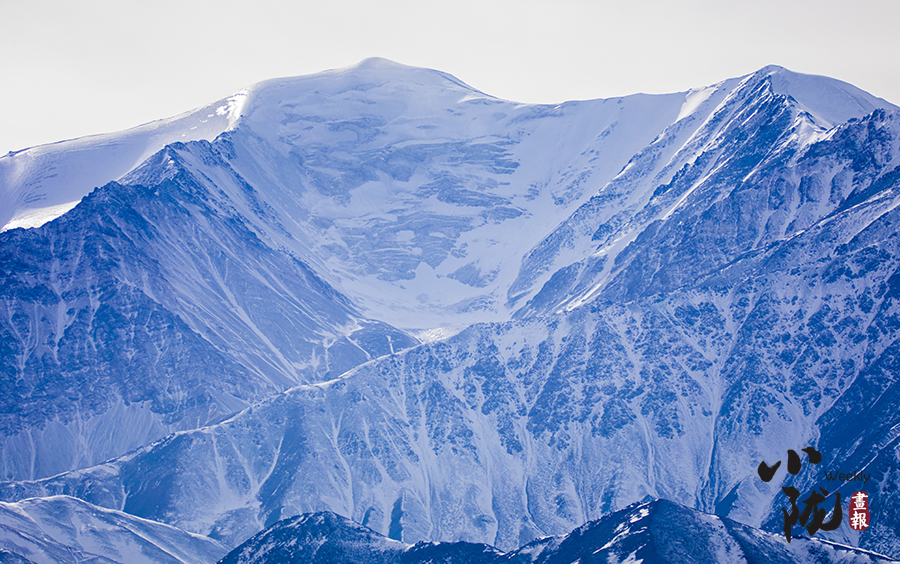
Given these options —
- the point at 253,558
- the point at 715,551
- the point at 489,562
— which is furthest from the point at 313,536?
the point at 715,551

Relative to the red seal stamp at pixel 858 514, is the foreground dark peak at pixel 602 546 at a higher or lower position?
lower

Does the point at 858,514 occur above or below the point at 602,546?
above

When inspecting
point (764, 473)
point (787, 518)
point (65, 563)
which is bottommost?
point (65, 563)

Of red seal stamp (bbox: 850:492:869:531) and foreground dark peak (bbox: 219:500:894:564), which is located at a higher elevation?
red seal stamp (bbox: 850:492:869:531)

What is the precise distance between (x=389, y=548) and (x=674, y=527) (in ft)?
138

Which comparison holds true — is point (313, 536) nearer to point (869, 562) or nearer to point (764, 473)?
point (869, 562)

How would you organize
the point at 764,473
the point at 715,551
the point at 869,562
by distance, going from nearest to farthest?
1. the point at 764,473
2. the point at 869,562
3. the point at 715,551

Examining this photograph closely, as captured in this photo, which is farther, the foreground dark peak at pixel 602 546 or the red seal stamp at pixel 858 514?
the foreground dark peak at pixel 602 546

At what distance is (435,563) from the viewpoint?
6363 inches

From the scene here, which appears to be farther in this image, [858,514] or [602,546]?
[602,546]

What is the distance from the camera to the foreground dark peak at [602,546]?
488 ft

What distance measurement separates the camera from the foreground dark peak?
14862 centimetres

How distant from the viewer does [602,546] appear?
15712 cm

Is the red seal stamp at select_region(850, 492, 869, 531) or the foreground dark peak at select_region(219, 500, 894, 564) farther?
the foreground dark peak at select_region(219, 500, 894, 564)
